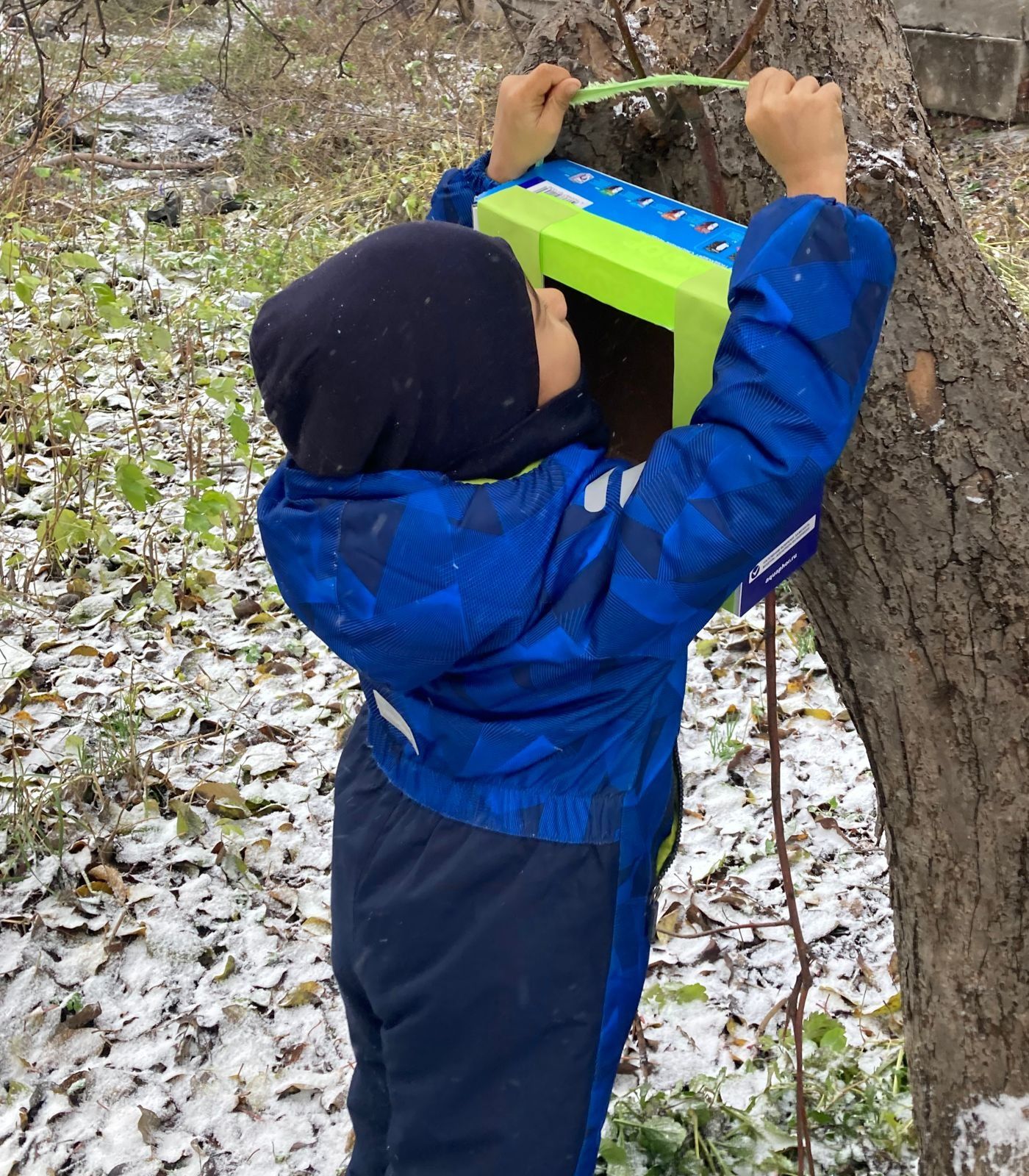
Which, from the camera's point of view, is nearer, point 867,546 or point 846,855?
point 867,546

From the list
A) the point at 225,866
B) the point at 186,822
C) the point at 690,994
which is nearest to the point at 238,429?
the point at 186,822

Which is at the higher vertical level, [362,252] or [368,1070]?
[362,252]

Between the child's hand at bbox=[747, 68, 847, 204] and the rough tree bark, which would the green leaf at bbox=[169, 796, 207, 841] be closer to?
the rough tree bark

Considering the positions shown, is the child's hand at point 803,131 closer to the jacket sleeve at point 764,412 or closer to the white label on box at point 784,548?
the jacket sleeve at point 764,412

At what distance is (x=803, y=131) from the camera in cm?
101

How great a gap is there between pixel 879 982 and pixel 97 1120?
5.21 feet

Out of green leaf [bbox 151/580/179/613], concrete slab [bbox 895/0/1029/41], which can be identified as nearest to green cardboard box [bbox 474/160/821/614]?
green leaf [bbox 151/580/179/613]

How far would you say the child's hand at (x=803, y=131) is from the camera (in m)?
1.00

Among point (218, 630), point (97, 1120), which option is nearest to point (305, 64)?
point (218, 630)

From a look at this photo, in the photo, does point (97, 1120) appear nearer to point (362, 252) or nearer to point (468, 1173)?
point (468, 1173)

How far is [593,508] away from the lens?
1050 mm

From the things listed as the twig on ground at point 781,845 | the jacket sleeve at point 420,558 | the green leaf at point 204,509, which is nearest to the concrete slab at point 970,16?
the green leaf at point 204,509

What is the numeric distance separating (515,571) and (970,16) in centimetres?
705

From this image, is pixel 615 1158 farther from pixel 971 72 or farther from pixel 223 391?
pixel 971 72
